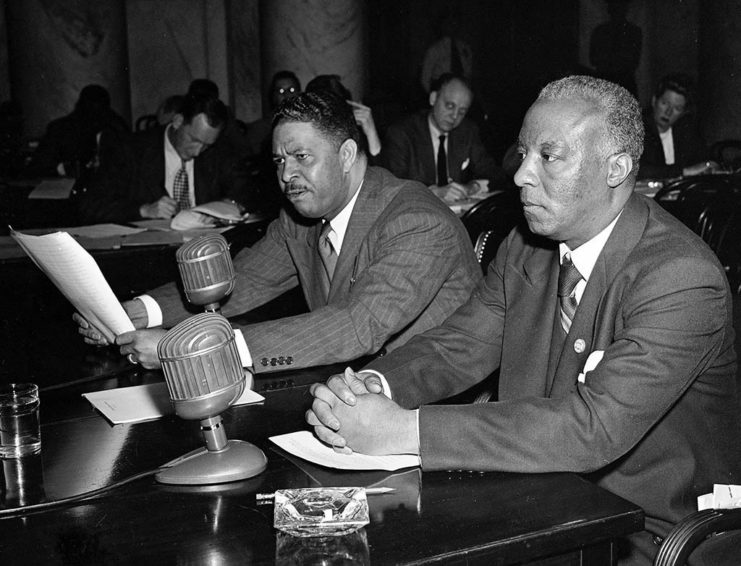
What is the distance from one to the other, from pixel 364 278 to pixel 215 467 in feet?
3.49

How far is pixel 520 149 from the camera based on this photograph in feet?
5.99

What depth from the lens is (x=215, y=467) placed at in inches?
55.9

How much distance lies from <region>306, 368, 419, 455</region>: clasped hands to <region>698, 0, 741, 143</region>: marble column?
7.51 meters

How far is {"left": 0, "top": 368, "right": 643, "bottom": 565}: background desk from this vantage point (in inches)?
46.4

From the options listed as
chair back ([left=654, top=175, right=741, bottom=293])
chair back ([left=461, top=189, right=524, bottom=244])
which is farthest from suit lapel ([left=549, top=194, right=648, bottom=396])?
chair back ([left=654, top=175, right=741, bottom=293])

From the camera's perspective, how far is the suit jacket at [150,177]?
5.04m

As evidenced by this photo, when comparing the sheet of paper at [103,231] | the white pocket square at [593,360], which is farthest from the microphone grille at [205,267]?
the sheet of paper at [103,231]

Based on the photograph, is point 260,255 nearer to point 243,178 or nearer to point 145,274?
point 145,274

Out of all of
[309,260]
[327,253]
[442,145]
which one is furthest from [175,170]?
[327,253]

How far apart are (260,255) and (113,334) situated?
0.82 meters

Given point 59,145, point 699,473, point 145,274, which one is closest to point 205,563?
point 699,473

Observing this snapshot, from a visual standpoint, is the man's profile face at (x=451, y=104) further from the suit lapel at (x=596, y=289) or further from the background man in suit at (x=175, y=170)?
the suit lapel at (x=596, y=289)

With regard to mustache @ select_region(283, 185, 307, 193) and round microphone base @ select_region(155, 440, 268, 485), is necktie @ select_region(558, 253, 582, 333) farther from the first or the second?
mustache @ select_region(283, 185, 307, 193)

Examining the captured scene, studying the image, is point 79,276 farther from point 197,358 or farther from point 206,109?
point 206,109
